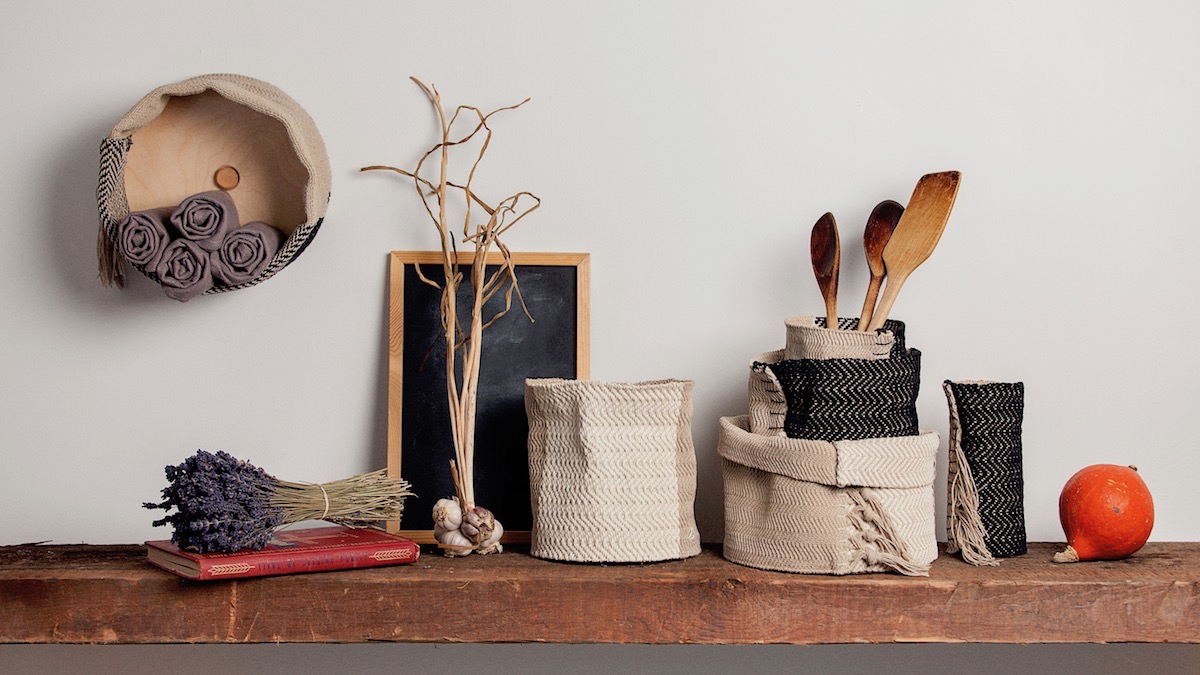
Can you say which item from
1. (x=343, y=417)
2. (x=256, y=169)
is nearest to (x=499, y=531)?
(x=343, y=417)

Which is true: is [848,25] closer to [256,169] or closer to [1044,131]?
[1044,131]

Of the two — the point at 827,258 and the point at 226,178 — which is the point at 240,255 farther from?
the point at 827,258

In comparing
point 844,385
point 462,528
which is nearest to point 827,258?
point 844,385

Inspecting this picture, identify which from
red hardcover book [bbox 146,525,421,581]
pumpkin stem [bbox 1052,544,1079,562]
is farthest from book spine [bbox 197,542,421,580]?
pumpkin stem [bbox 1052,544,1079,562]

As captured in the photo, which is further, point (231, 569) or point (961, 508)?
point (961, 508)

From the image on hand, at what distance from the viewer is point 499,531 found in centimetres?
121

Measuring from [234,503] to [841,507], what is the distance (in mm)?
664

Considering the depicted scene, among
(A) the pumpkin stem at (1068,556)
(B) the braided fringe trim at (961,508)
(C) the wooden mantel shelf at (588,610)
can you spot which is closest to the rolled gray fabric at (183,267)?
(C) the wooden mantel shelf at (588,610)

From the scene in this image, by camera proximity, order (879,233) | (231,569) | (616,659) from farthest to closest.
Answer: (616,659), (879,233), (231,569)

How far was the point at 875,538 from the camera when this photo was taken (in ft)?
3.61

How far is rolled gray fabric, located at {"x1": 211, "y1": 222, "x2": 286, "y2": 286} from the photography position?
1.20m

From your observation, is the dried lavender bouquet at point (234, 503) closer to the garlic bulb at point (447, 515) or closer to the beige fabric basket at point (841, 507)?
the garlic bulb at point (447, 515)

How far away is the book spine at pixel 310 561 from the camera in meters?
1.04

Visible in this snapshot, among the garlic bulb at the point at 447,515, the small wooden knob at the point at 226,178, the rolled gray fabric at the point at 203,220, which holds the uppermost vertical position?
the small wooden knob at the point at 226,178
